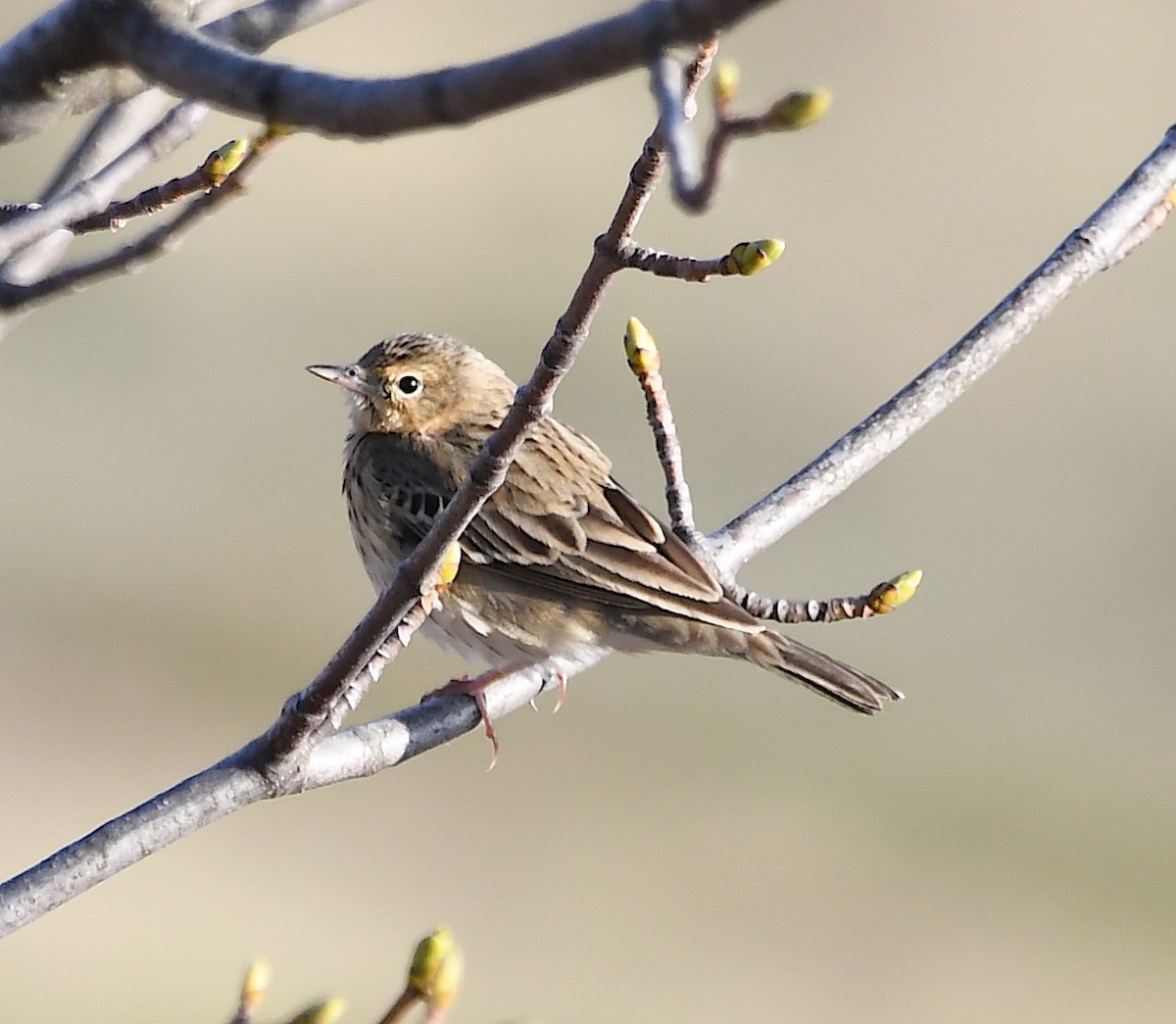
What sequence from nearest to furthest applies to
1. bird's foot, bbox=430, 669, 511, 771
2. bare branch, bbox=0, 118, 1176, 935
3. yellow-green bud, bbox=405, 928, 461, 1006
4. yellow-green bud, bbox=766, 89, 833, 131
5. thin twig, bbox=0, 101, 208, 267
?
yellow-green bud, bbox=766, 89, 833, 131 < yellow-green bud, bbox=405, 928, 461, 1006 < thin twig, bbox=0, 101, 208, 267 < bare branch, bbox=0, 118, 1176, 935 < bird's foot, bbox=430, 669, 511, 771

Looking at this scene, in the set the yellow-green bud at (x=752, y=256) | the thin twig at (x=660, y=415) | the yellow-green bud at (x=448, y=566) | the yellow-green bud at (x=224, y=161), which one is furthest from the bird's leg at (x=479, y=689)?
the yellow-green bud at (x=752, y=256)

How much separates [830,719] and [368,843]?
5032 mm

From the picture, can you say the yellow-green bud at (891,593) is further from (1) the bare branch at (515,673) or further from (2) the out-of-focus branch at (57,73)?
(2) the out-of-focus branch at (57,73)

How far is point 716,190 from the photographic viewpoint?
211 cm

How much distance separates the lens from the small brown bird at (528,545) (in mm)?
6402

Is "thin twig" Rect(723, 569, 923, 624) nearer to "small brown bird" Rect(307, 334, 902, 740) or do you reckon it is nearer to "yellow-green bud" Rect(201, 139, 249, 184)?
"small brown bird" Rect(307, 334, 902, 740)

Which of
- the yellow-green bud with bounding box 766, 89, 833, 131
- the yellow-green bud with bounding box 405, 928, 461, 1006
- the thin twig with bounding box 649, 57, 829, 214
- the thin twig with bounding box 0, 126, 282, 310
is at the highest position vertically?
the thin twig with bounding box 0, 126, 282, 310

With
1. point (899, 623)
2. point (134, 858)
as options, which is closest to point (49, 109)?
point (134, 858)

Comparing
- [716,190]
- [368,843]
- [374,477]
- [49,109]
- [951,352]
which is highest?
[368,843]

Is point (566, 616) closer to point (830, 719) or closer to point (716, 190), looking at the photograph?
point (716, 190)

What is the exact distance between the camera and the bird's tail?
6.37m

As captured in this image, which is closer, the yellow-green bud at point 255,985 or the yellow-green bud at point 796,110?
the yellow-green bud at point 796,110

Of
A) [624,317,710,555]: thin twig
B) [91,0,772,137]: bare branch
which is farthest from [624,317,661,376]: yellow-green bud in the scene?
[91,0,772,137]: bare branch

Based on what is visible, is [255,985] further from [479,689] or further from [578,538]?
[578,538]
